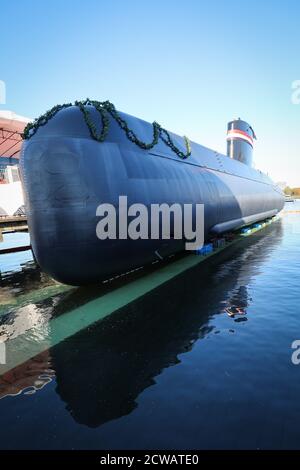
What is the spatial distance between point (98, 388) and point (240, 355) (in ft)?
8.83

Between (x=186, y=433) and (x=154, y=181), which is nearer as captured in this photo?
(x=186, y=433)

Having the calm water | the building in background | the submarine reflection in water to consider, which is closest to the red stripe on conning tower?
the building in background

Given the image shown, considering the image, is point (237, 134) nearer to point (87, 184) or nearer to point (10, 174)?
point (10, 174)

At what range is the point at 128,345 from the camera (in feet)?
20.9

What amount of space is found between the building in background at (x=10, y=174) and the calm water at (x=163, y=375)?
17689 millimetres

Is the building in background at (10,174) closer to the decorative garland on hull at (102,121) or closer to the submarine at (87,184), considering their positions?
the decorative garland on hull at (102,121)

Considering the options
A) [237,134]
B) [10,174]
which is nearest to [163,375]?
[10,174]

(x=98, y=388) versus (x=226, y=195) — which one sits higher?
(x=226, y=195)

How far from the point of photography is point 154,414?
4285 millimetres

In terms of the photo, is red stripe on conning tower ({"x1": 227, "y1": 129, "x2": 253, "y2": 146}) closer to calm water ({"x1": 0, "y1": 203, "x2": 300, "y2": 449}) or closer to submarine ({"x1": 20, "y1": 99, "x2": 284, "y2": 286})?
submarine ({"x1": 20, "y1": 99, "x2": 284, "y2": 286})

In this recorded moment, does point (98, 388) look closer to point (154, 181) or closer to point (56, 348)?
point (56, 348)

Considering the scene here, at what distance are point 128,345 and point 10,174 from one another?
25297 millimetres
